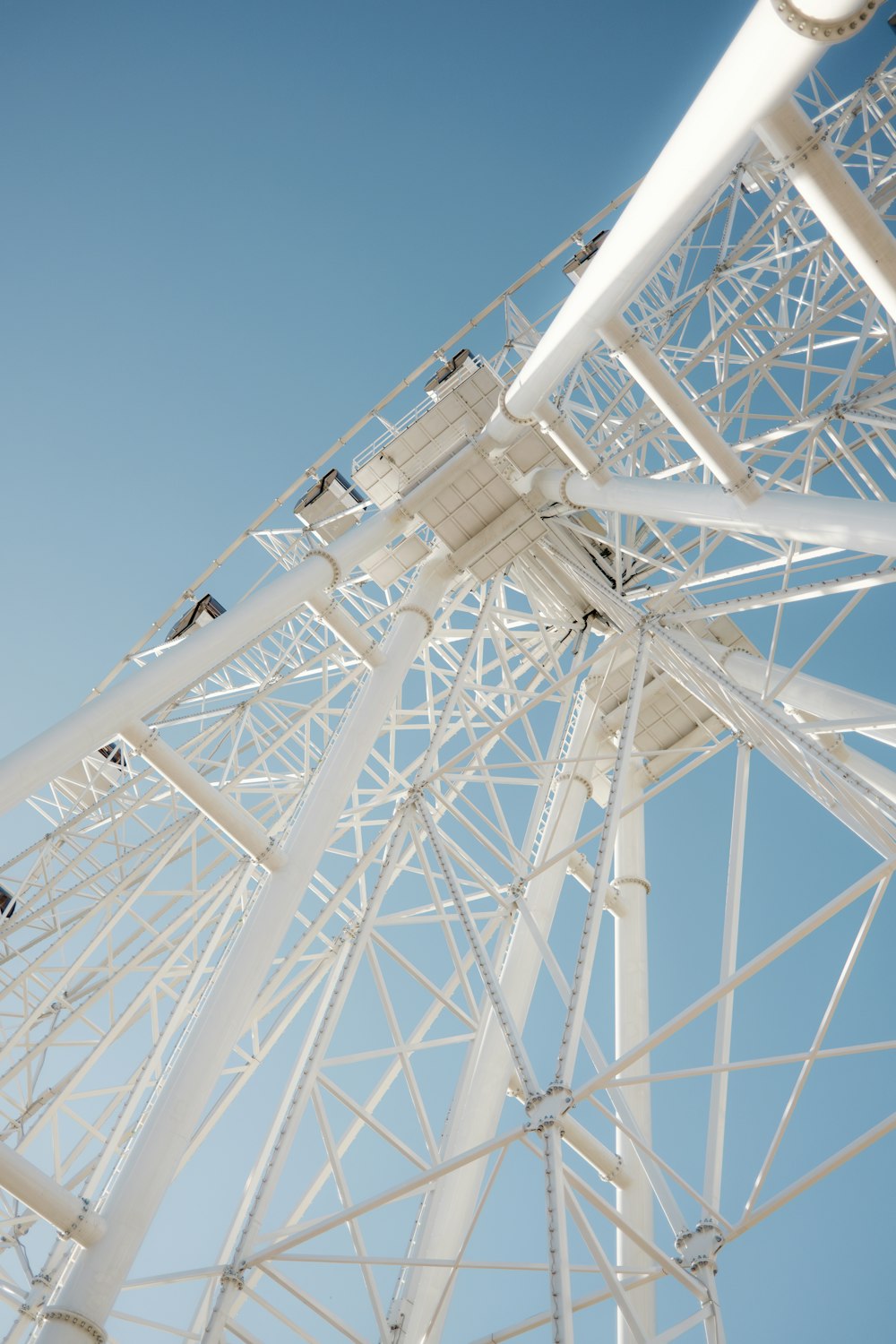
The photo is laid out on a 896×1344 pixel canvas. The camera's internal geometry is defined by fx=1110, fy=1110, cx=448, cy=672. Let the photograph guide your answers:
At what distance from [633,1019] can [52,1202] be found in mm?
8766

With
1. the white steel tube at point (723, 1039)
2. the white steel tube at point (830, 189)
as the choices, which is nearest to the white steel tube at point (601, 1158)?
the white steel tube at point (723, 1039)

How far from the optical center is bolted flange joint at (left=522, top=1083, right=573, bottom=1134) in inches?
302

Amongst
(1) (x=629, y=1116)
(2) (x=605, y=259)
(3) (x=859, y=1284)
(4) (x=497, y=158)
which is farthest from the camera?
(4) (x=497, y=158)

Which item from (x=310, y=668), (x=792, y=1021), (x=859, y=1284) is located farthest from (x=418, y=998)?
(x=310, y=668)

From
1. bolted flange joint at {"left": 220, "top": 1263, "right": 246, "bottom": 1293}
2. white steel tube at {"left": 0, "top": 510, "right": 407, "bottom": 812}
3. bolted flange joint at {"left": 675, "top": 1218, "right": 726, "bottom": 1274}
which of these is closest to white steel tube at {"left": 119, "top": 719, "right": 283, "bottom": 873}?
white steel tube at {"left": 0, "top": 510, "right": 407, "bottom": 812}

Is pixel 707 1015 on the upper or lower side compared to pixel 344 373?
lower

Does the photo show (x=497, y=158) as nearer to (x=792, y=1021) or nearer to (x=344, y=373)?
(x=344, y=373)

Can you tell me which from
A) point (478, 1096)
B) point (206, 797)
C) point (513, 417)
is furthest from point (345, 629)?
point (478, 1096)

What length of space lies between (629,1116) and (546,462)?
33.5ft

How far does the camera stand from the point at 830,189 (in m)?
7.40

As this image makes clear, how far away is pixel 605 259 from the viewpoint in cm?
779

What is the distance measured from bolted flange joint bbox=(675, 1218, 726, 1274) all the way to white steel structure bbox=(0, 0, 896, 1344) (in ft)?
0.11

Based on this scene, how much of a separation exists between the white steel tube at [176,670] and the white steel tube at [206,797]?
0.36 m

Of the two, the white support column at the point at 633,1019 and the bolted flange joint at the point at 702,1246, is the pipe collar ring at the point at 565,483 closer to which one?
the white support column at the point at 633,1019
